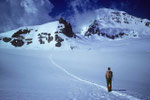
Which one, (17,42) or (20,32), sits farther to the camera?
(20,32)

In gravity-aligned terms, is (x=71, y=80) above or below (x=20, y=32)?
below

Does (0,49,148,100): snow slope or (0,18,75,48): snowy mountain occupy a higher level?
(0,18,75,48): snowy mountain

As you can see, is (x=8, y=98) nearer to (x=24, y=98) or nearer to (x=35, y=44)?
(x=24, y=98)

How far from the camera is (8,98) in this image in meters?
4.27

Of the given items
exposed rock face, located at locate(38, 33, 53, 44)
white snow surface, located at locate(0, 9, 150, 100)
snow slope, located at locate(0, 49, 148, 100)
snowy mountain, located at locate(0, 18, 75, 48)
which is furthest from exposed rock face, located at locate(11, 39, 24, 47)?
snow slope, located at locate(0, 49, 148, 100)

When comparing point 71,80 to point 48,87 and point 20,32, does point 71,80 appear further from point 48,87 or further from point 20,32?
point 20,32

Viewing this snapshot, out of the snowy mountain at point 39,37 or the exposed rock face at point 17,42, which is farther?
the exposed rock face at point 17,42

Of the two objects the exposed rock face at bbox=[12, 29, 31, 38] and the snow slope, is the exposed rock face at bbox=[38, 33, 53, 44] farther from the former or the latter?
the snow slope

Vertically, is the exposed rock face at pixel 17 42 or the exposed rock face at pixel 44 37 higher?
the exposed rock face at pixel 44 37

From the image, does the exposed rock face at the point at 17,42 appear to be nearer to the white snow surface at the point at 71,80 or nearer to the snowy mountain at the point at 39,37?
the snowy mountain at the point at 39,37

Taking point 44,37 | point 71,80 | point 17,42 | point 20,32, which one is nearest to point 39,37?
point 44,37

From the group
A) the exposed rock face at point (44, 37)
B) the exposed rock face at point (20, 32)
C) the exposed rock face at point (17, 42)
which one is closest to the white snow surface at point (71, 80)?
the exposed rock face at point (44, 37)

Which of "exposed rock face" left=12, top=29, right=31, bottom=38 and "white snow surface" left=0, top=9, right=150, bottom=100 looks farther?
"exposed rock face" left=12, top=29, right=31, bottom=38

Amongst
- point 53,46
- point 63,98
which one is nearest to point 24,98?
point 63,98
